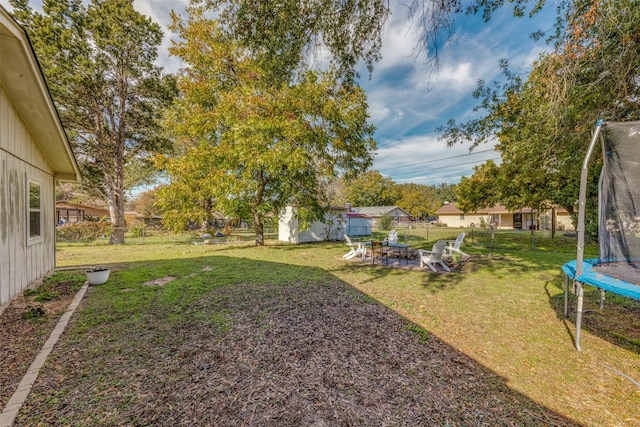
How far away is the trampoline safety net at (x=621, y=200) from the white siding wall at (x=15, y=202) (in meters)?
9.41

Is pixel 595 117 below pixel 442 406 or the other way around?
the other way around

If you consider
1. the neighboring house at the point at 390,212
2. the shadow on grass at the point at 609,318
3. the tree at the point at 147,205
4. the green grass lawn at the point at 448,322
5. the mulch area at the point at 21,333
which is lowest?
the shadow on grass at the point at 609,318

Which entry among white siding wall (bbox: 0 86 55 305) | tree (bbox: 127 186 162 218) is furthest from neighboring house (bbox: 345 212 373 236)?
tree (bbox: 127 186 162 218)

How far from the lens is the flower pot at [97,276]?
20.4 feet

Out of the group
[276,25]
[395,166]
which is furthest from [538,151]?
[395,166]

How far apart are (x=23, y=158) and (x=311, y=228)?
14.3 metres

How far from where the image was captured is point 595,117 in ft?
17.2

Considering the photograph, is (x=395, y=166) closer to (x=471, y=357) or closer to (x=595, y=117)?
(x=595, y=117)

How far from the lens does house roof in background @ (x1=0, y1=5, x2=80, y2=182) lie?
3716mm

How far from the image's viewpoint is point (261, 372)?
2.91 m

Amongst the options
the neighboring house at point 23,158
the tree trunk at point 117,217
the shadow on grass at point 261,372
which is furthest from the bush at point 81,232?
the shadow on grass at point 261,372

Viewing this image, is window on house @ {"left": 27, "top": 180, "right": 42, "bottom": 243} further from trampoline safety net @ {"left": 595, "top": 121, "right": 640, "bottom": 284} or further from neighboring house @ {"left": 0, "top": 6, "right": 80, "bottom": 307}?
trampoline safety net @ {"left": 595, "top": 121, "right": 640, "bottom": 284}

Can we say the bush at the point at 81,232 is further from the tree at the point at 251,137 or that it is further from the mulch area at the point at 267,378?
the mulch area at the point at 267,378

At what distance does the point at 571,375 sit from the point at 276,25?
6.37 metres
